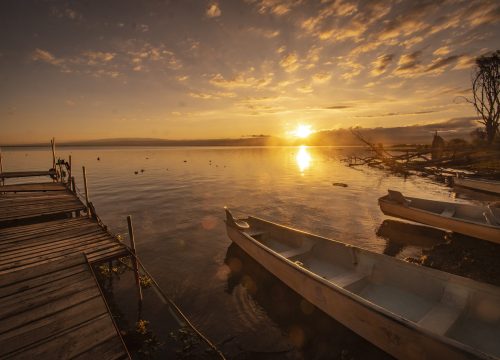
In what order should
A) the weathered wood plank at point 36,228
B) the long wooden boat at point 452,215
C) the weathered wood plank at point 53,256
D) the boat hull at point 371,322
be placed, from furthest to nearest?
1. the long wooden boat at point 452,215
2. the weathered wood plank at point 36,228
3. the weathered wood plank at point 53,256
4. the boat hull at point 371,322

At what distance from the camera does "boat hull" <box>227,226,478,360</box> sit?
5168 mm

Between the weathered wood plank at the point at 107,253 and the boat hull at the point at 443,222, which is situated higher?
the weathered wood plank at the point at 107,253

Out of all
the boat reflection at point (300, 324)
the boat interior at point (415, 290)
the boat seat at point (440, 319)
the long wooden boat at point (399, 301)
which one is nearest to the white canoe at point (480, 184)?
the boat interior at point (415, 290)

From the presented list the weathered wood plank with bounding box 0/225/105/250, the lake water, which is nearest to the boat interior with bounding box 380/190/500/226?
the lake water

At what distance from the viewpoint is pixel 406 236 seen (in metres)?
17.1

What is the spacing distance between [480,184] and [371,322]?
1203 inches

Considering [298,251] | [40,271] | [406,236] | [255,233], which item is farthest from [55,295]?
[406,236]

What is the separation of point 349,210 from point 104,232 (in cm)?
2061

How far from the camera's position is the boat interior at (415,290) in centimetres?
621

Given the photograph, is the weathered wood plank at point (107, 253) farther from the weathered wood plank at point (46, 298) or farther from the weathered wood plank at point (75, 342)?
the weathered wood plank at point (75, 342)

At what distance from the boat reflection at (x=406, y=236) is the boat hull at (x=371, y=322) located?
8.73 m

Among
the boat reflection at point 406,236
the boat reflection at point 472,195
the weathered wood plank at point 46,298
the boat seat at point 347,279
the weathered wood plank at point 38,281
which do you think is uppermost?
the weathered wood plank at point 38,281

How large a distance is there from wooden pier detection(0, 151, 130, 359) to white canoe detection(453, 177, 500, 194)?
33.4 m

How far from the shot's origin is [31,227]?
1148 cm
